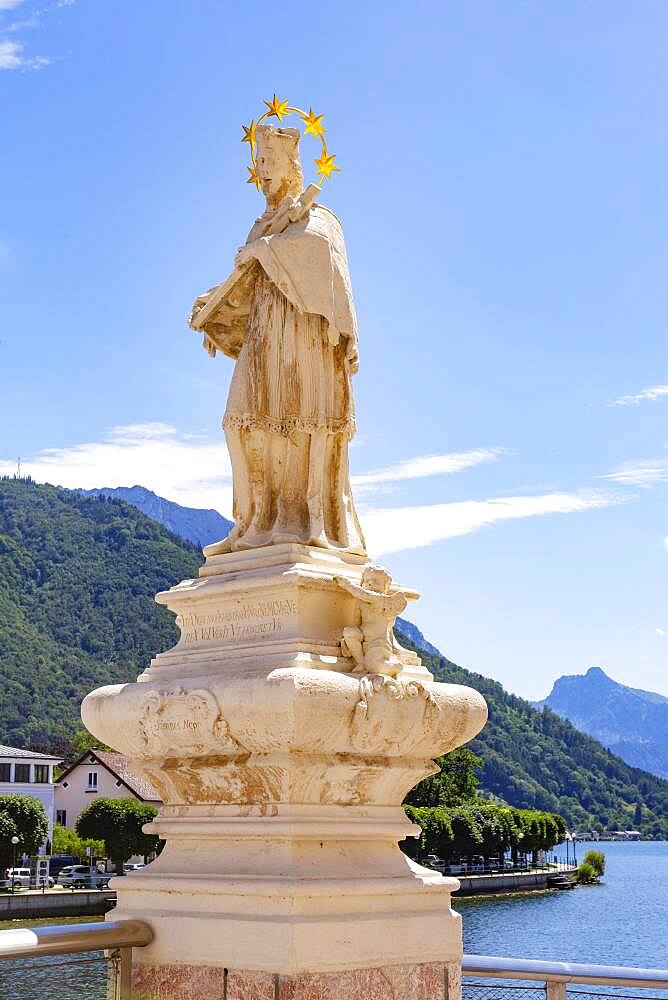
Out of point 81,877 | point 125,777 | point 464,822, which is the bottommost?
point 81,877

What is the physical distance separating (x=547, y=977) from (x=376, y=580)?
2.15 metres

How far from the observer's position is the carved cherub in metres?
6.45

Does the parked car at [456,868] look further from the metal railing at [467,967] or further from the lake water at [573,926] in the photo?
the metal railing at [467,967]

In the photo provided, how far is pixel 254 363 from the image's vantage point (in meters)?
7.18

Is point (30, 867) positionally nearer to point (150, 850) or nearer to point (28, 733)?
point (150, 850)

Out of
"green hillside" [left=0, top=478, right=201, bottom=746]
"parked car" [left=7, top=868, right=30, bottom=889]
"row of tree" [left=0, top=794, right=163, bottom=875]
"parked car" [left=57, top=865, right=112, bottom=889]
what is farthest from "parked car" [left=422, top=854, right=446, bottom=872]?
"green hillside" [left=0, top=478, right=201, bottom=746]

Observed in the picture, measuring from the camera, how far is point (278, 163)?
7.46 m

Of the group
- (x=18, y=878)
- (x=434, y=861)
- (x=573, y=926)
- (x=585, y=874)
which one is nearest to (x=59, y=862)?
(x=18, y=878)

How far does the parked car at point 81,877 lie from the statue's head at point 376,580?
56285 millimetres

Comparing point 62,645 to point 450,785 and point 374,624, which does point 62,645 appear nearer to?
point 450,785

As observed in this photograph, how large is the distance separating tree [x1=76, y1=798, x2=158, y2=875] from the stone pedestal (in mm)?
58465

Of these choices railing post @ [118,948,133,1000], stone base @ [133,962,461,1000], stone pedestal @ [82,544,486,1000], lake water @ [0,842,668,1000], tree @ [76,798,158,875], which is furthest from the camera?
tree @ [76,798,158,875]

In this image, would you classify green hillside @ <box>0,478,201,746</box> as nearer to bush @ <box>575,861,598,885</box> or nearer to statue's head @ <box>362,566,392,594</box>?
bush @ <box>575,861,598,885</box>

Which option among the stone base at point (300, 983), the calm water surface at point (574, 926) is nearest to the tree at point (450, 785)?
the calm water surface at point (574, 926)
